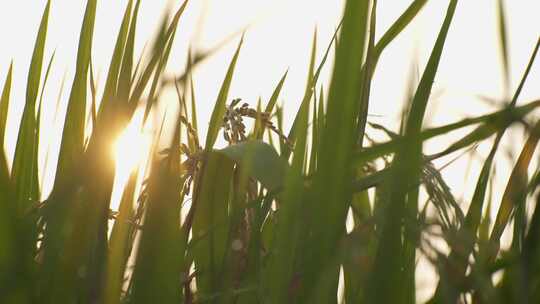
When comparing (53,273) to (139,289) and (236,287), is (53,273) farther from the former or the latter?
(236,287)

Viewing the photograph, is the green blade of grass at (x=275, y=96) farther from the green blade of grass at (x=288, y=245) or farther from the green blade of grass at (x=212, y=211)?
the green blade of grass at (x=288, y=245)

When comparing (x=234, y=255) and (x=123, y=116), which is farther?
(x=234, y=255)

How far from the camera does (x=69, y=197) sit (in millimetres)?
722

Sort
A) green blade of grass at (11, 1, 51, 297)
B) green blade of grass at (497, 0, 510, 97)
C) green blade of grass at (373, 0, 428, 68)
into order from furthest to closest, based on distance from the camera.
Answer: green blade of grass at (11, 1, 51, 297), green blade of grass at (373, 0, 428, 68), green blade of grass at (497, 0, 510, 97)

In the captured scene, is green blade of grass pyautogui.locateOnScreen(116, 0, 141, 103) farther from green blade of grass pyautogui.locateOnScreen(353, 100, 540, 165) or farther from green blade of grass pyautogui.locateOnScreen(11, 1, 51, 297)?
green blade of grass pyautogui.locateOnScreen(11, 1, 51, 297)

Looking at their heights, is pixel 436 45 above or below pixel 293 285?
above

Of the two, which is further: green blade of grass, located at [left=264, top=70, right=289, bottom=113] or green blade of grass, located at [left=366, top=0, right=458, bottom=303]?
green blade of grass, located at [left=264, top=70, right=289, bottom=113]

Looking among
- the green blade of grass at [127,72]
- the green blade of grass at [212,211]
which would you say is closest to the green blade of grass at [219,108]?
the green blade of grass at [212,211]

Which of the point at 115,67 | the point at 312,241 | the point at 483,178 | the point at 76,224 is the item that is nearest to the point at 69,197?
the point at 76,224

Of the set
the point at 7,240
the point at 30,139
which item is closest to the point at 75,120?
the point at 30,139

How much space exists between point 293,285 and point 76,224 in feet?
0.65

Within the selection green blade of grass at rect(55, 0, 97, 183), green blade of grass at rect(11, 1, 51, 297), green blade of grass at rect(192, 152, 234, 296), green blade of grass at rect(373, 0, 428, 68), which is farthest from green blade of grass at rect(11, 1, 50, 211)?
green blade of grass at rect(373, 0, 428, 68)

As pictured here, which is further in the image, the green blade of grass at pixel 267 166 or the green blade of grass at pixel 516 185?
the green blade of grass at pixel 267 166

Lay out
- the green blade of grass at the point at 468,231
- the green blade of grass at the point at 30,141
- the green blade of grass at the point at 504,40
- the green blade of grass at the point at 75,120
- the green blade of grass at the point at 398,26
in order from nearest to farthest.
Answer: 1. the green blade of grass at the point at 468,231
2. the green blade of grass at the point at 504,40
3. the green blade of grass at the point at 398,26
4. the green blade of grass at the point at 75,120
5. the green blade of grass at the point at 30,141
